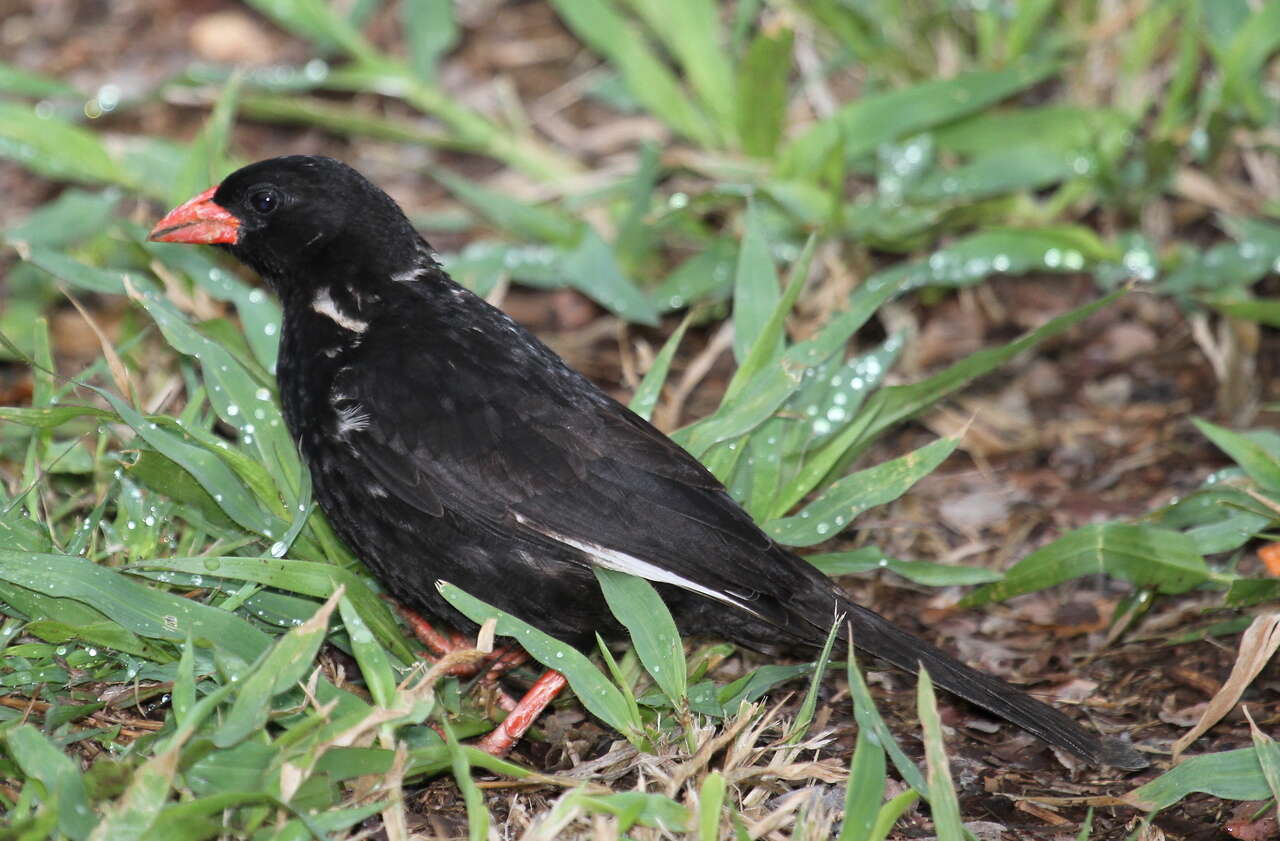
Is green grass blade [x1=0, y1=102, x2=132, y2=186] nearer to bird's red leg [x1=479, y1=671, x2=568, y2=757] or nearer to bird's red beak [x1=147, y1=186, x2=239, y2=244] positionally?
bird's red beak [x1=147, y1=186, x2=239, y2=244]

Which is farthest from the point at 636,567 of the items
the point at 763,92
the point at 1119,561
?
the point at 763,92

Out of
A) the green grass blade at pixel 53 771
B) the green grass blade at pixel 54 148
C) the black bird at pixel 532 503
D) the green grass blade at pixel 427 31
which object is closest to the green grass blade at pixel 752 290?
the black bird at pixel 532 503

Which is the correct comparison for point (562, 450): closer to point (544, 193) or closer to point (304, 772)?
point (304, 772)

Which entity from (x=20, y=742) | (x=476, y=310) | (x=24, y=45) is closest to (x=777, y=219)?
(x=476, y=310)

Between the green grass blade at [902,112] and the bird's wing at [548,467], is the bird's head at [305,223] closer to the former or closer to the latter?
the bird's wing at [548,467]

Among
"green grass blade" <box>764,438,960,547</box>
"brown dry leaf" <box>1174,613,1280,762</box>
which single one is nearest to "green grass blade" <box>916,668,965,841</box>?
"brown dry leaf" <box>1174,613,1280,762</box>

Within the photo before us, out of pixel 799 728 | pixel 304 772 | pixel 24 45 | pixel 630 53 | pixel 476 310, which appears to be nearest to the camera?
pixel 304 772
